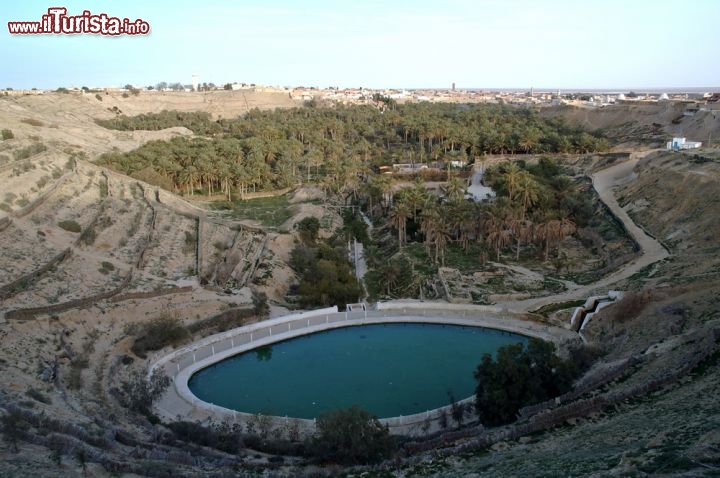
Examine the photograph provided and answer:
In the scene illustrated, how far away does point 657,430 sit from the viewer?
1514 centimetres

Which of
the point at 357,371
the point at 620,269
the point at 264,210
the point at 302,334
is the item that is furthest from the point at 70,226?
the point at 620,269

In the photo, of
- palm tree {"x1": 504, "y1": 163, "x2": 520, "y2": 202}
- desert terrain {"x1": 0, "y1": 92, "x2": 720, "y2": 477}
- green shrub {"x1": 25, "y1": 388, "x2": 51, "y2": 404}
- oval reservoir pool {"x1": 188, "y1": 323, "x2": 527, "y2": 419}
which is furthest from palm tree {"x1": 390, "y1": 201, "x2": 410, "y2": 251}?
green shrub {"x1": 25, "y1": 388, "x2": 51, "y2": 404}

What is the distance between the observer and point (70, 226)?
134 feet

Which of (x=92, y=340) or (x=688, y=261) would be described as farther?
(x=688, y=261)

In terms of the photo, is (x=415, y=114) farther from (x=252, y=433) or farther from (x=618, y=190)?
(x=252, y=433)

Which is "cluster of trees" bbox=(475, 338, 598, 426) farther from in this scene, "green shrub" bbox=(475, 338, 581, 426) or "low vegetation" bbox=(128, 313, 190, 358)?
"low vegetation" bbox=(128, 313, 190, 358)

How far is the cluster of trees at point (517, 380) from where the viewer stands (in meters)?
21.1

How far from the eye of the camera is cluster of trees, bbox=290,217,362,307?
37875mm

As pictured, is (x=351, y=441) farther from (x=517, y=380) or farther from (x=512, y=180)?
(x=512, y=180)

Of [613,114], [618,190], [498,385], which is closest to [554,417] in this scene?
[498,385]

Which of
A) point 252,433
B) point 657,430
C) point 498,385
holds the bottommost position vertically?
point 252,433

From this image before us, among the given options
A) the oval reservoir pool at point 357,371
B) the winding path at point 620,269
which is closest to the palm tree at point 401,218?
the winding path at point 620,269

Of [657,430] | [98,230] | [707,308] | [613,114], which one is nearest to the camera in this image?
[657,430]

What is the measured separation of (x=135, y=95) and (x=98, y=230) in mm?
107059
